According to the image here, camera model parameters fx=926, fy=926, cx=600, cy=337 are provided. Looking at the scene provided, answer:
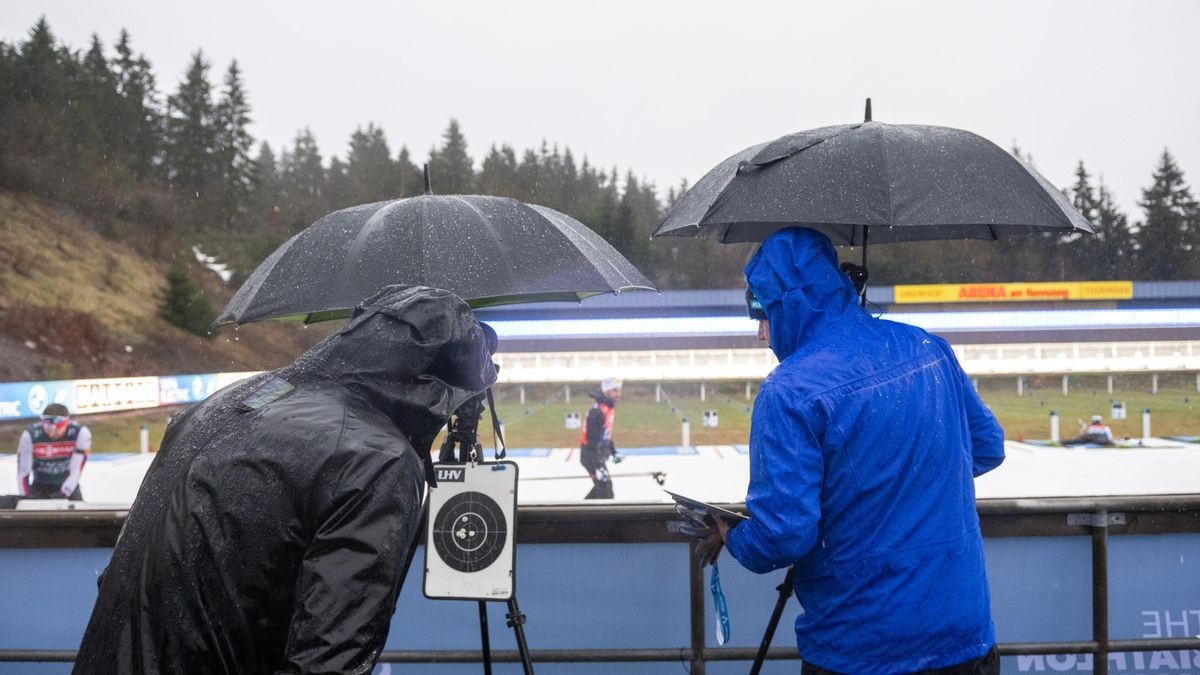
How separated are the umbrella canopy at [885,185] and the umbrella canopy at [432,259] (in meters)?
0.38

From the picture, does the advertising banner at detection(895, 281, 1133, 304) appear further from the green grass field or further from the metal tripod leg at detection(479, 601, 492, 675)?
the metal tripod leg at detection(479, 601, 492, 675)

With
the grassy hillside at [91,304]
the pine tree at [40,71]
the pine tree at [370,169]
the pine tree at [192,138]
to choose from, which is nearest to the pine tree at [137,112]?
the pine tree at [192,138]

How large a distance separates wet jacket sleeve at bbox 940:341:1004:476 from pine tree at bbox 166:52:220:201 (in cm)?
3222

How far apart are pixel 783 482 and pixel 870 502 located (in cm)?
17

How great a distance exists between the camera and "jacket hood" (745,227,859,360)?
5.78 ft

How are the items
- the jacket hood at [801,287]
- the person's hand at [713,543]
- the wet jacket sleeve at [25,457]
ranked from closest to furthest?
the jacket hood at [801,287]
the person's hand at [713,543]
the wet jacket sleeve at [25,457]

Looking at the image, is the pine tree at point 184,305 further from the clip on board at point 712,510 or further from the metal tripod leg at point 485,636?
the clip on board at point 712,510

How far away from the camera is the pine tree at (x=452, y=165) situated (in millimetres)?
23656

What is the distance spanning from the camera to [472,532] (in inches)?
95.5

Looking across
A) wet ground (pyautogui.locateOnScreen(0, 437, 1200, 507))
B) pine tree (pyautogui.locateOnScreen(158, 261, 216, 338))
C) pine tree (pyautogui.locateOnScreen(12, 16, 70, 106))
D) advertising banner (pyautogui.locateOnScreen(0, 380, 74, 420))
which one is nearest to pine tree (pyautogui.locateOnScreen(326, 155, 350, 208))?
pine tree (pyautogui.locateOnScreen(158, 261, 216, 338))

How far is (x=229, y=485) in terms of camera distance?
1232 millimetres

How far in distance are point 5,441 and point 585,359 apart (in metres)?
13.9

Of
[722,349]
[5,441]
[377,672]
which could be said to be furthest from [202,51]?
[377,672]

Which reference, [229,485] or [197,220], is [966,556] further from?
[197,220]
